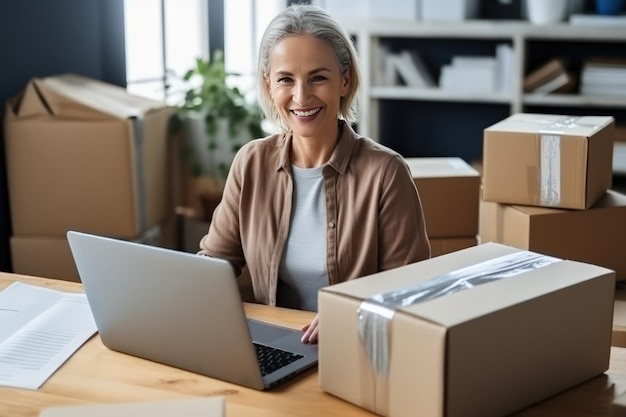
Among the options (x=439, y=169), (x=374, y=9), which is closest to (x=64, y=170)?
(x=439, y=169)

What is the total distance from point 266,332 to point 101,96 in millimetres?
1765

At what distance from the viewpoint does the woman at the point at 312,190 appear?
6.59 feet

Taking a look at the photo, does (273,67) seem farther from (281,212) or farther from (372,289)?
(372,289)

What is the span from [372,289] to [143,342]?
433 mm

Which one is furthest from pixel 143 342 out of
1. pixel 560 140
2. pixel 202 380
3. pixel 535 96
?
pixel 535 96

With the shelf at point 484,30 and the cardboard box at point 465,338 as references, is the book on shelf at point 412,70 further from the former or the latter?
the cardboard box at point 465,338

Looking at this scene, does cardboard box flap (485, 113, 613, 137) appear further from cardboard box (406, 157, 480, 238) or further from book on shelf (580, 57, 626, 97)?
book on shelf (580, 57, 626, 97)

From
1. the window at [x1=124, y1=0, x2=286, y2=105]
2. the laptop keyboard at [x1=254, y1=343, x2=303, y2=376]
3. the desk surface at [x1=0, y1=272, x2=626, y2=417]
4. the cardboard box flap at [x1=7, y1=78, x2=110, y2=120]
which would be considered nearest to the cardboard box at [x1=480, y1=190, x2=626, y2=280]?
the desk surface at [x1=0, y1=272, x2=626, y2=417]

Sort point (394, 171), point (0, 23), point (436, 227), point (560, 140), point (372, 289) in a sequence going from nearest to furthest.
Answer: point (372, 289) → point (394, 171) → point (560, 140) → point (436, 227) → point (0, 23)

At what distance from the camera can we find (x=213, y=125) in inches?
151

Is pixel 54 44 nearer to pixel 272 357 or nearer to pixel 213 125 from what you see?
pixel 213 125

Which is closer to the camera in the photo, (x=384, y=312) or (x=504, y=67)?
(x=384, y=312)

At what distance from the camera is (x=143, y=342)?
164cm

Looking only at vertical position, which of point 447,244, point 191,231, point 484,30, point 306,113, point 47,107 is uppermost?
point 484,30
